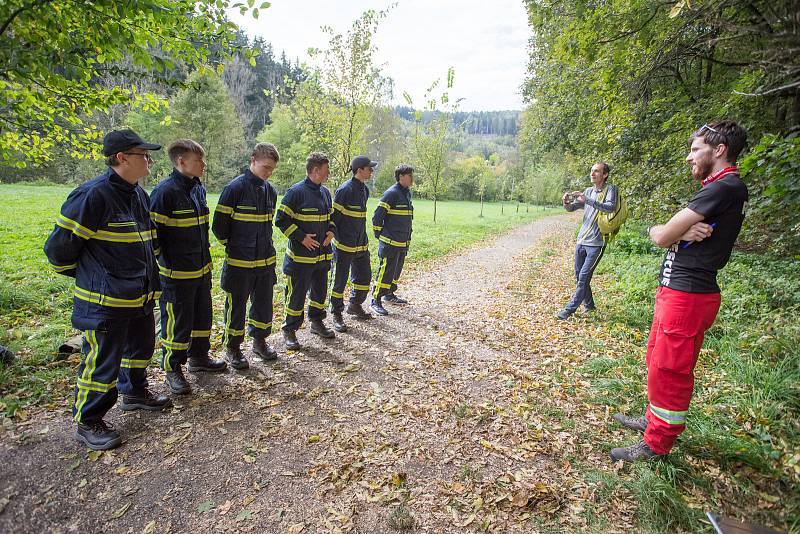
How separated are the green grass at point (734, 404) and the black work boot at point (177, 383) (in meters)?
4.15

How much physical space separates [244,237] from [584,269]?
542cm

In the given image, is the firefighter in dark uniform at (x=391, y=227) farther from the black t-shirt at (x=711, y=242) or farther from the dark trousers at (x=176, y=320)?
the black t-shirt at (x=711, y=242)

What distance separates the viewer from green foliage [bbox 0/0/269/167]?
10.6 ft

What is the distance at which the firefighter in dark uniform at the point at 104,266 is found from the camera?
291cm

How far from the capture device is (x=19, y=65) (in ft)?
10.4

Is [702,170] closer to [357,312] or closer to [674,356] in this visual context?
[674,356]

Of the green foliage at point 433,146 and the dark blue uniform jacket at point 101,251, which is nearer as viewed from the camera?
the dark blue uniform jacket at point 101,251

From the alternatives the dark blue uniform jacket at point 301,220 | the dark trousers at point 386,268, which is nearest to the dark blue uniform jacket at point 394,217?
the dark trousers at point 386,268

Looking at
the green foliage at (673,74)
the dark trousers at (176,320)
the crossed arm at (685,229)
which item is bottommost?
the dark trousers at (176,320)

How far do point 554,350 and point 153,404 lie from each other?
496cm

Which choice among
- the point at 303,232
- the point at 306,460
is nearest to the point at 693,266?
the point at 306,460

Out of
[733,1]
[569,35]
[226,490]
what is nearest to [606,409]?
[226,490]

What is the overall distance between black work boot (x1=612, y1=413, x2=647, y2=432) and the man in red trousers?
1.68ft

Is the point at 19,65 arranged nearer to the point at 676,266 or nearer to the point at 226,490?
the point at 226,490
